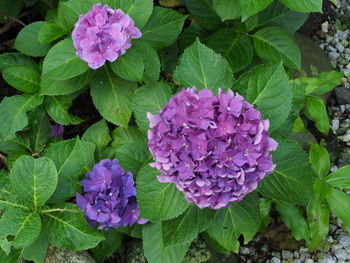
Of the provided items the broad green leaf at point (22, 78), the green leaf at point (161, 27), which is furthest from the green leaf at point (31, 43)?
the green leaf at point (161, 27)

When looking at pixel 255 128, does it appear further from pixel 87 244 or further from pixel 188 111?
pixel 87 244

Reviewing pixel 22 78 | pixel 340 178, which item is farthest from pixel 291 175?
pixel 22 78

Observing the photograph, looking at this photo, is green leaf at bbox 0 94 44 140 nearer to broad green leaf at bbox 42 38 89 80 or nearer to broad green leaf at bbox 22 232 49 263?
broad green leaf at bbox 42 38 89 80

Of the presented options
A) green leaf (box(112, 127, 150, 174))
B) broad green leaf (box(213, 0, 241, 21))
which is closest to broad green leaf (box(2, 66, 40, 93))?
green leaf (box(112, 127, 150, 174))

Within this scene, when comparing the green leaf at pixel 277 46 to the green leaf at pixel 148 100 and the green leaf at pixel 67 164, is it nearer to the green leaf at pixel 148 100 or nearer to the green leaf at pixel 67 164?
the green leaf at pixel 148 100

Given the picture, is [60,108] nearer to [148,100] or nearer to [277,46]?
[148,100]
